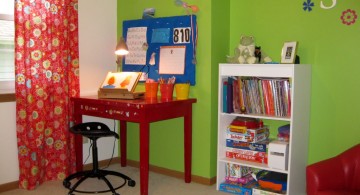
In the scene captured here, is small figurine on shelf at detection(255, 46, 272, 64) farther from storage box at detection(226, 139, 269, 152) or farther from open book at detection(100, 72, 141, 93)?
open book at detection(100, 72, 141, 93)

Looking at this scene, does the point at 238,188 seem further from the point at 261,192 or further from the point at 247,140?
the point at 247,140

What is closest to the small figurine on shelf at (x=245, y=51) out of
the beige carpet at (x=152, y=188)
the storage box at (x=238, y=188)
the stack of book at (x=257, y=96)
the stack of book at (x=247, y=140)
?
the stack of book at (x=257, y=96)

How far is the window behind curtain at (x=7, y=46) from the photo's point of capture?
3051 millimetres

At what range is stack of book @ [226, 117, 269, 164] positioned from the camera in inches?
118

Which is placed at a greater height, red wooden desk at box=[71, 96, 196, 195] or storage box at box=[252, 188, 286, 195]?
red wooden desk at box=[71, 96, 196, 195]

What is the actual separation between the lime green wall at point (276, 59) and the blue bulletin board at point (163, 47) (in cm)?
8

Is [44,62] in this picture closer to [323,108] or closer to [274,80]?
[274,80]

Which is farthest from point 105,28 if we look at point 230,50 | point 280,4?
point 280,4

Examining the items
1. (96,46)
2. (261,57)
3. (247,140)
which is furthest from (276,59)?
(96,46)

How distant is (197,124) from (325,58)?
124 cm

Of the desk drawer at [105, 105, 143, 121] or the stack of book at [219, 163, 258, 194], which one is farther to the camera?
the stack of book at [219, 163, 258, 194]

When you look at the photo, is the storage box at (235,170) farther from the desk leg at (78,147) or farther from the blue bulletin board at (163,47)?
the desk leg at (78,147)

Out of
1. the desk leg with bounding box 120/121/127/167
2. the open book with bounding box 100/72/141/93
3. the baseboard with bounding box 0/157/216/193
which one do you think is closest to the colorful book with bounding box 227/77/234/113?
the baseboard with bounding box 0/157/216/193

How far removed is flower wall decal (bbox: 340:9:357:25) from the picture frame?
414 mm
